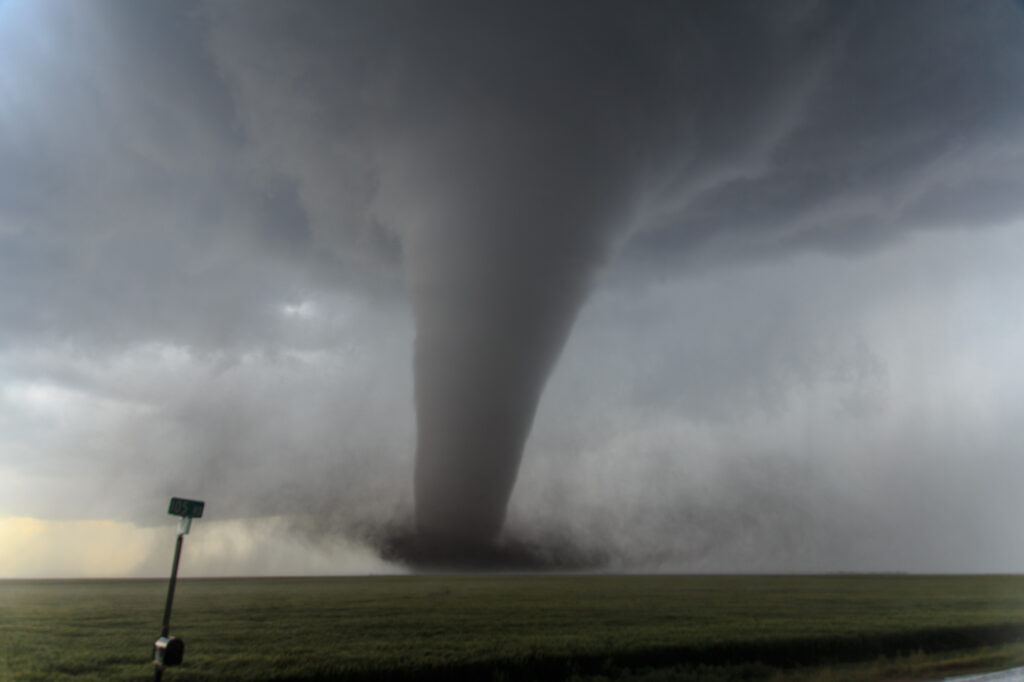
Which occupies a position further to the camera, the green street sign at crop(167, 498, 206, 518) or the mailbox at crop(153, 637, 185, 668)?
the green street sign at crop(167, 498, 206, 518)

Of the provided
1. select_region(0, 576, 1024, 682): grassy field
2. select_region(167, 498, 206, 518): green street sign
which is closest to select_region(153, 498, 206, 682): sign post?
select_region(167, 498, 206, 518): green street sign

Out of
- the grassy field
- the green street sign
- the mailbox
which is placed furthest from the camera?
the grassy field

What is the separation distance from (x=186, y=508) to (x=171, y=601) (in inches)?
93.6

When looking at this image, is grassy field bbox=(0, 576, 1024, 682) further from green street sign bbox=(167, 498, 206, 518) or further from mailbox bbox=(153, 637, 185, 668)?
green street sign bbox=(167, 498, 206, 518)

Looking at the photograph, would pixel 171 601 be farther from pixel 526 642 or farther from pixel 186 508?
pixel 526 642

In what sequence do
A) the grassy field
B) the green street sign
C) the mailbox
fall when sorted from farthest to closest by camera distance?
the grassy field
the green street sign
the mailbox

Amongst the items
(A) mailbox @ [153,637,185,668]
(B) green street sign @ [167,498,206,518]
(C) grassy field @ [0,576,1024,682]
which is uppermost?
(B) green street sign @ [167,498,206,518]

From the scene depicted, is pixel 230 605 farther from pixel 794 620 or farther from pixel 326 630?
pixel 794 620

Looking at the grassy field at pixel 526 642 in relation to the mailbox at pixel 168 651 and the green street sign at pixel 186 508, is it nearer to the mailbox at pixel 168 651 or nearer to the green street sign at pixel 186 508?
the mailbox at pixel 168 651

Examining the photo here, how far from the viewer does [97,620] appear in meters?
33.8

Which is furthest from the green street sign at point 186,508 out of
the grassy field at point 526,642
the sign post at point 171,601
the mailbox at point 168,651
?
the grassy field at point 526,642

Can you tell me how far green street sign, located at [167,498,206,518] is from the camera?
14.5 m

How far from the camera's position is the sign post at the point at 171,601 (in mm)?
13664

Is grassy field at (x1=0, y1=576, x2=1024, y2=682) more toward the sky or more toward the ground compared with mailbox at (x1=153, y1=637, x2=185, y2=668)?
more toward the ground
